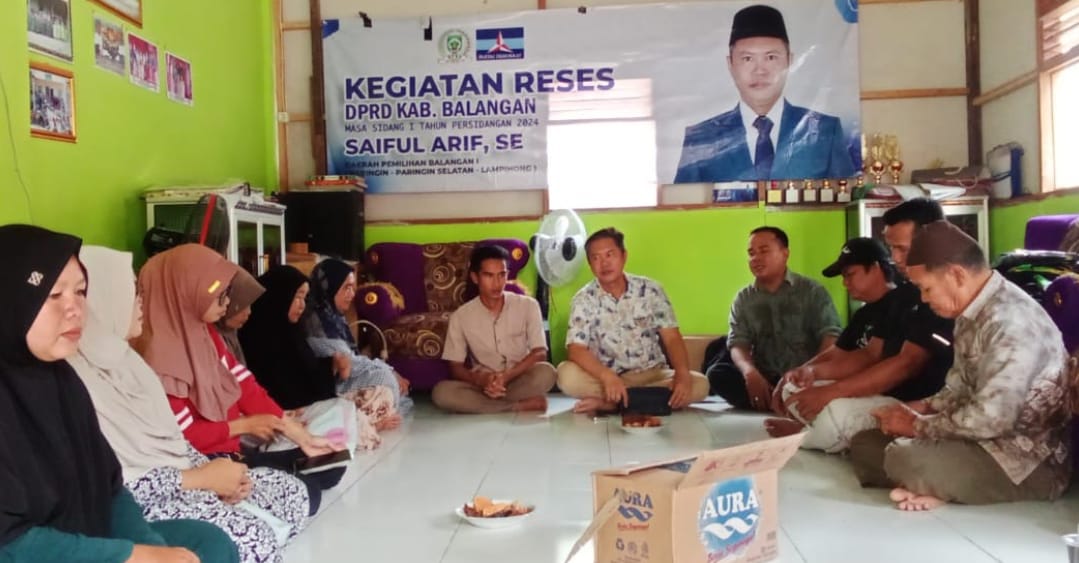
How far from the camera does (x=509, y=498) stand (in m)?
2.89

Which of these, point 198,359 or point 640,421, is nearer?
point 198,359

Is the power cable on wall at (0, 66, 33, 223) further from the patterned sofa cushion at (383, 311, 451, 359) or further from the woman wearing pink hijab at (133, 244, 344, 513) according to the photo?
the patterned sofa cushion at (383, 311, 451, 359)

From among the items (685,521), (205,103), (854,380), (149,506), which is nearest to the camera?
A: (685,521)

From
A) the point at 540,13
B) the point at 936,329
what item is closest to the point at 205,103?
the point at 540,13

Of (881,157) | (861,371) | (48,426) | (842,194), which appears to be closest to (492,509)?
(48,426)

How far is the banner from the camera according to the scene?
5.53 m

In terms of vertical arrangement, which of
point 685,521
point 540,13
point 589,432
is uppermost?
point 540,13

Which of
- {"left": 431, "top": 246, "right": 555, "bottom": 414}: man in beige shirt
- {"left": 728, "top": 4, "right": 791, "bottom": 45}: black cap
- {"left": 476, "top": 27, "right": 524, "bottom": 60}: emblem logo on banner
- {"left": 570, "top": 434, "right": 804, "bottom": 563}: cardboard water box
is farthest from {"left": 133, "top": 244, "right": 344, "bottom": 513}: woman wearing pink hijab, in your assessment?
{"left": 728, "top": 4, "right": 791, "bottom": 45}: black cap

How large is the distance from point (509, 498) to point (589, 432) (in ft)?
3.60

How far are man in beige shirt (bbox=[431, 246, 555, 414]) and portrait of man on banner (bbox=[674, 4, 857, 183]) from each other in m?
1.78

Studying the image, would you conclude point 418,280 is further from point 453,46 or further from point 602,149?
point 453,46

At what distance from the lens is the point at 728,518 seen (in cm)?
194

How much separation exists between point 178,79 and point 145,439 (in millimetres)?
3018

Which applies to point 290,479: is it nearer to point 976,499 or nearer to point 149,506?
point 149,506
